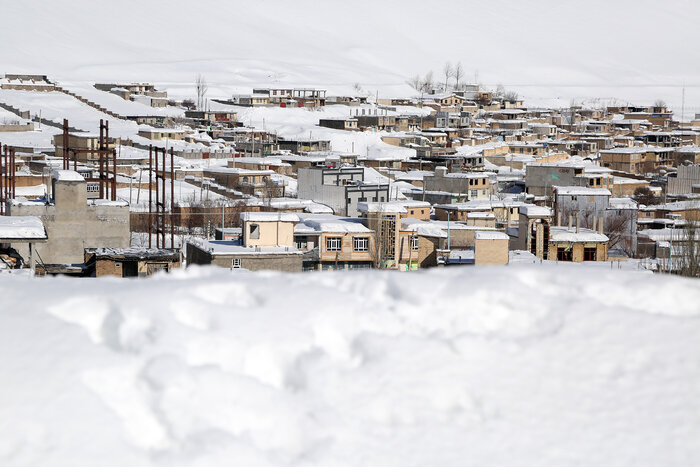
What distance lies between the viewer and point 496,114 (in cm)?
6781

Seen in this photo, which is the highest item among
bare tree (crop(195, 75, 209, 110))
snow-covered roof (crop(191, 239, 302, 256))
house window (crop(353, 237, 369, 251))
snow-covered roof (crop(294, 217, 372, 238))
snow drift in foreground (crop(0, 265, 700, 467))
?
bare tree (crop(195, 75, 209, 110))

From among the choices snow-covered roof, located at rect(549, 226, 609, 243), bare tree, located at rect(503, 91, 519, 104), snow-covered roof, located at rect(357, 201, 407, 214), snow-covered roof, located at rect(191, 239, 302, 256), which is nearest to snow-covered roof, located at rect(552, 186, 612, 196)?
snow-covered roof, located at rect(549, 226, 609, 243)

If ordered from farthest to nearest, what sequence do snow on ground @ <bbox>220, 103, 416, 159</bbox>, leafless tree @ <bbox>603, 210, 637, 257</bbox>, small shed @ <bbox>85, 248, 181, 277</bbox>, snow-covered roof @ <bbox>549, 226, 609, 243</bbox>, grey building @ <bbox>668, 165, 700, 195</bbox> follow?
snow on ground @ <bbox>220, 103, 416, 159</bbox>
grey building @ <bbox>668, 165, 700, 195</bbox>
leafless tree @ <bbox>603, 210, 637, 257</bbox>
snow-covered roof @ <bbox>549, 226, 609, 243</bbox>
small shed @ <bbox>85, 248, 181, 277</bbox>

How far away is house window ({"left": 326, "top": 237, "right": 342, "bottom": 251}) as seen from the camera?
19.2 metres

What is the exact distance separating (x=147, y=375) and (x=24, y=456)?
0.49 m

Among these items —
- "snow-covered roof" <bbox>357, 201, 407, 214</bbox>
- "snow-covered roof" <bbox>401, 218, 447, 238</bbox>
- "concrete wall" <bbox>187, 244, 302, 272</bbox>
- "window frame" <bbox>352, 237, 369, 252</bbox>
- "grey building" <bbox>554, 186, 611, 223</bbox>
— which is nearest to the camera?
"concrete wall" <bbox>187, 244, 302, 272</bbox>

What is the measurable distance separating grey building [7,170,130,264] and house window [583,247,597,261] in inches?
333

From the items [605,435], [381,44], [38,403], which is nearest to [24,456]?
[38,403]

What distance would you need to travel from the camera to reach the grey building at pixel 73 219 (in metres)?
16.9

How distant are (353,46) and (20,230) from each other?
115112 mm

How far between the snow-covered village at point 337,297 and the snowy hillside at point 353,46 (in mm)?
40360

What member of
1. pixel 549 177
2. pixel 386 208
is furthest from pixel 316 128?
pixel 386 208

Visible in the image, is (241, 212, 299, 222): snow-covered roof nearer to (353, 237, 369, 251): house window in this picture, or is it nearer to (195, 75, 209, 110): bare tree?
(353, 237, 369, 251): house window

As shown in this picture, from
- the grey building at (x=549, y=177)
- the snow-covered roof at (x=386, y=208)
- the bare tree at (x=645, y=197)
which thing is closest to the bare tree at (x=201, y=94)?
the grey building at (x=549, y=177)
